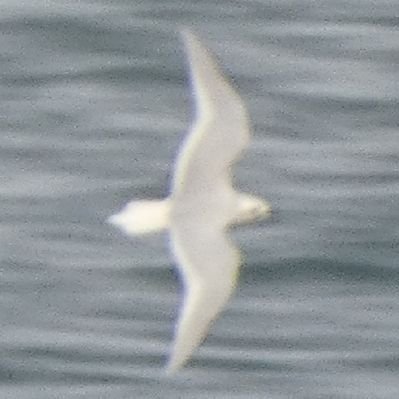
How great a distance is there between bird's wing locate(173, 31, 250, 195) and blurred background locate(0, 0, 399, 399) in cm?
158

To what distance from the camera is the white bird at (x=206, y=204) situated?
8.83m

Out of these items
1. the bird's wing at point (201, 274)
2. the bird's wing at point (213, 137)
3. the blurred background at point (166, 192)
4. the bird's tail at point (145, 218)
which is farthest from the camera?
the blurred background at point (166, 192)

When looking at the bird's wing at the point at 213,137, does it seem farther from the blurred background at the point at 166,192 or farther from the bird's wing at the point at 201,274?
the blurred background at the point at 166,192

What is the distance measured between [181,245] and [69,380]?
1682 mm

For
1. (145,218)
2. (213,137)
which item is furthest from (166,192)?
(145,218)

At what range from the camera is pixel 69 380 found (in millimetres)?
10469

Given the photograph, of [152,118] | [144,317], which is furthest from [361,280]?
[152,118]

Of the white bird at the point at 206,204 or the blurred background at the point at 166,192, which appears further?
the blurred background at the point at 166,192

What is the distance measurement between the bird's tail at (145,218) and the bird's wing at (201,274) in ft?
0.22

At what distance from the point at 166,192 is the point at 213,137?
9.12 feet

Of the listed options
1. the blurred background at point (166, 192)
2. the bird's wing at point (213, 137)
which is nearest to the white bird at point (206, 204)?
the bird's wing at point (213, 137)

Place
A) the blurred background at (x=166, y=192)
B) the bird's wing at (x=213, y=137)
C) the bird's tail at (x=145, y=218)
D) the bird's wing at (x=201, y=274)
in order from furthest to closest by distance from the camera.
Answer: the blurred background at (x=166, y=192), the bird's wing at (x=213, y=137), the bird's tail at (x=145, y=218), the bird's wing at (x=201, y=274)

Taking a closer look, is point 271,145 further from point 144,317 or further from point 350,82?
point 144,317

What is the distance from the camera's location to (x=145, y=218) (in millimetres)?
8859
